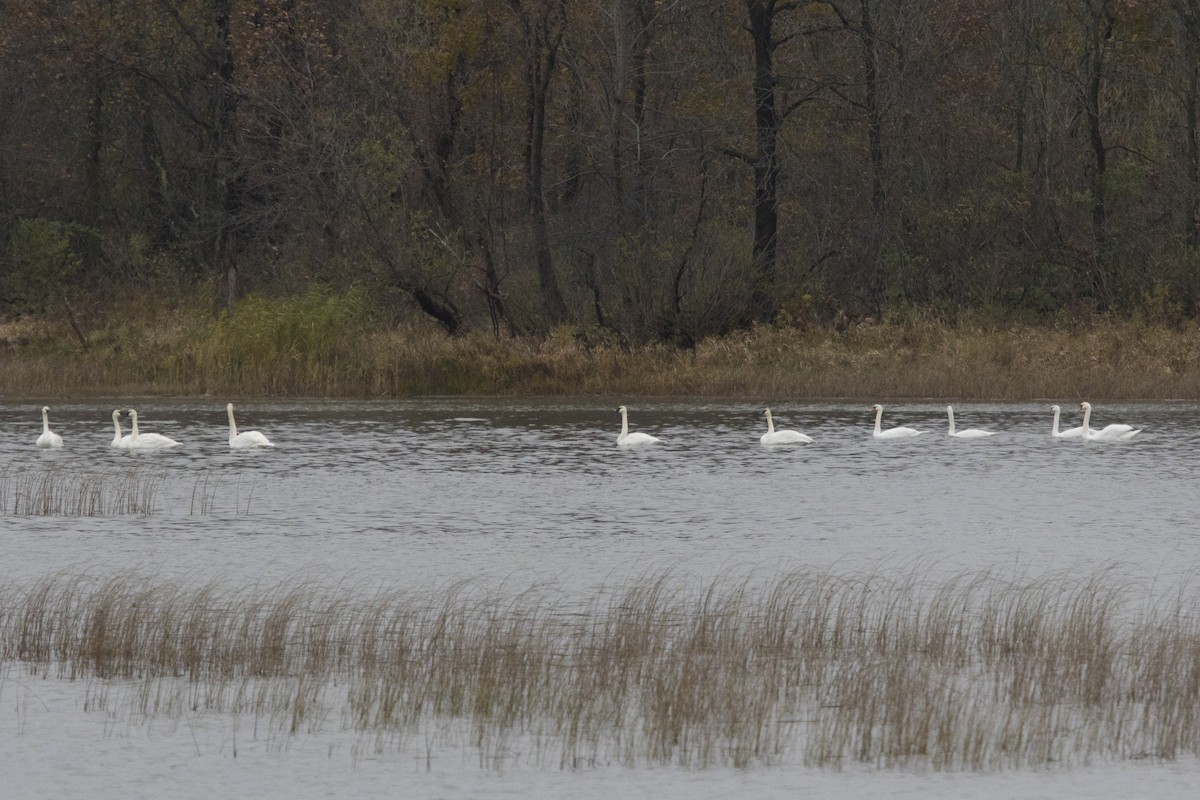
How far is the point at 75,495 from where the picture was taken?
2298 centimetres

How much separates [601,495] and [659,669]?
11534mm

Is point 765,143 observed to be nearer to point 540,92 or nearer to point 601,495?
point 540,92

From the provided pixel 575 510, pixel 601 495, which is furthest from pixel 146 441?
pixel 575 510

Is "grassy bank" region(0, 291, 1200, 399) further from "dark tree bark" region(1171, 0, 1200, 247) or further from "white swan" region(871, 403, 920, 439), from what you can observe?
"white swan" region(871, 403, 920, 439)

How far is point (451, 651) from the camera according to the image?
13.6 meters

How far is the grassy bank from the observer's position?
120 ft

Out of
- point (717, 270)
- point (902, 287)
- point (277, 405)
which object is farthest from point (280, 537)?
point (902, 287)

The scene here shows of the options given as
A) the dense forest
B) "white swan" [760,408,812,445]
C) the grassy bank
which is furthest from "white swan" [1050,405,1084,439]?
the dense forest

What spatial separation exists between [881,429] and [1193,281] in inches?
494

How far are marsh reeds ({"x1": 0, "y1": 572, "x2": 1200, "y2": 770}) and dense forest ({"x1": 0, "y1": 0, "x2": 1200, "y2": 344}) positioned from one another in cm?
2450

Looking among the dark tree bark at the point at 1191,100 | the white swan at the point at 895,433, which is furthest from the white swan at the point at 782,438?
the dark tree bark at the point at 1191,100

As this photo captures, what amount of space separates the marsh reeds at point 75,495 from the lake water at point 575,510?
0.45 m

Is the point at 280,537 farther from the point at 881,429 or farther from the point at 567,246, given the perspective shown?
the point at 567,246

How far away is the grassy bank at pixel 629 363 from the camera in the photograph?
36438 millimetres
